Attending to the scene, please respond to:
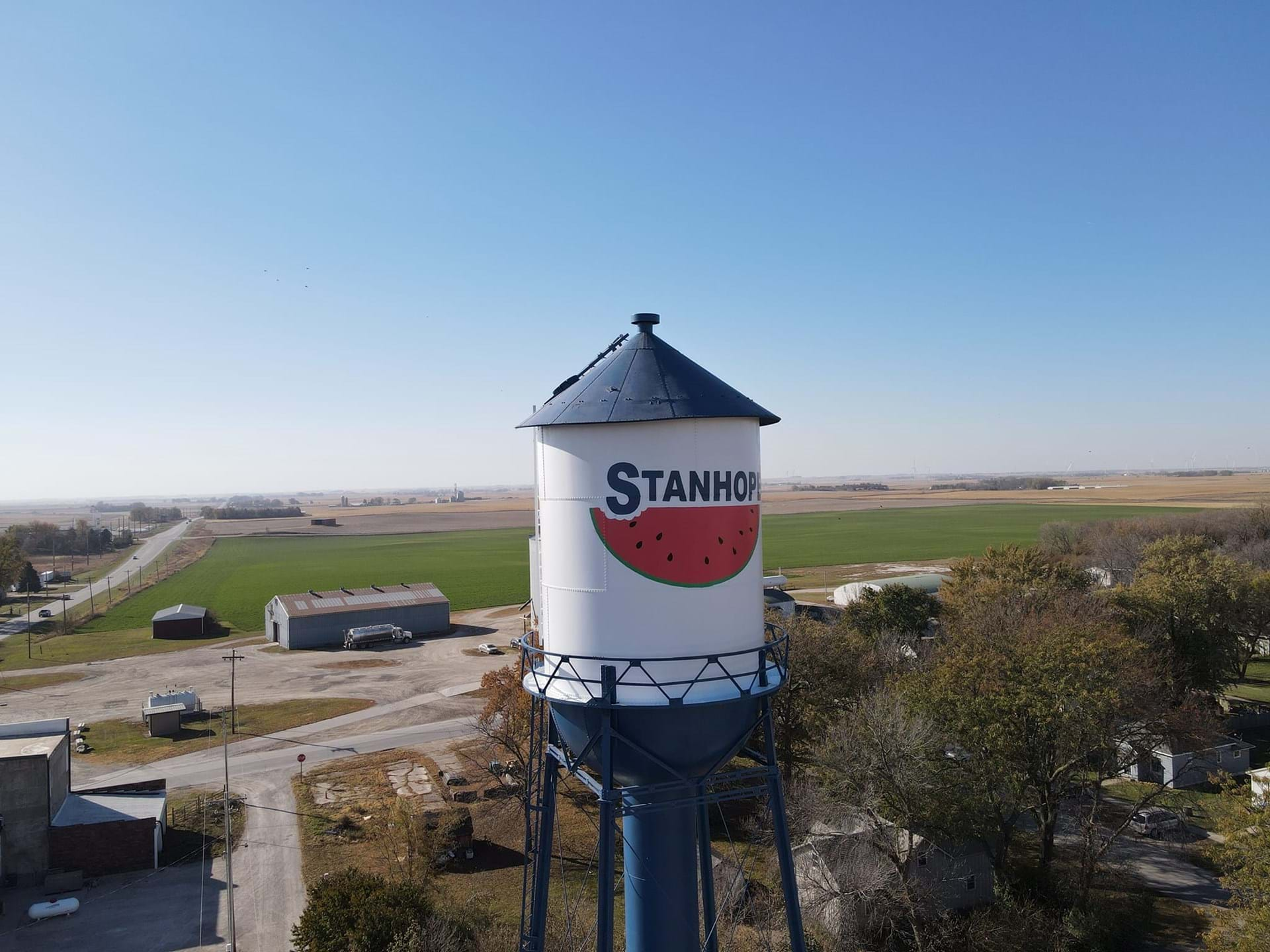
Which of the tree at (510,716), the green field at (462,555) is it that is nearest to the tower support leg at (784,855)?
the tree at (510,716)

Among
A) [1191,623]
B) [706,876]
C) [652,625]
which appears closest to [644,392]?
[652,625]

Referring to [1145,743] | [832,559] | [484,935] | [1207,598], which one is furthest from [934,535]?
[484,935]

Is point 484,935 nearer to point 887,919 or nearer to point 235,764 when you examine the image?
point 887,919

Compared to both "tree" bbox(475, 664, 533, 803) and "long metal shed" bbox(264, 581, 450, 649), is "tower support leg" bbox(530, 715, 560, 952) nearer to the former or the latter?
"tree" bbox(475, 664, 533, 803)

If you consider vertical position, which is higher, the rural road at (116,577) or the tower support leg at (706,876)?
the tower support leg at (706,876)

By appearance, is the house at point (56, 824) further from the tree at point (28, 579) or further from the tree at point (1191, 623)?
the tree at point (28, 579)

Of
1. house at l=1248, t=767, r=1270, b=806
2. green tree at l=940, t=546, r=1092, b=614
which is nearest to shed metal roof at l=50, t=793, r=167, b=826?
house at l=1248, t=767, r=1270, b=806
